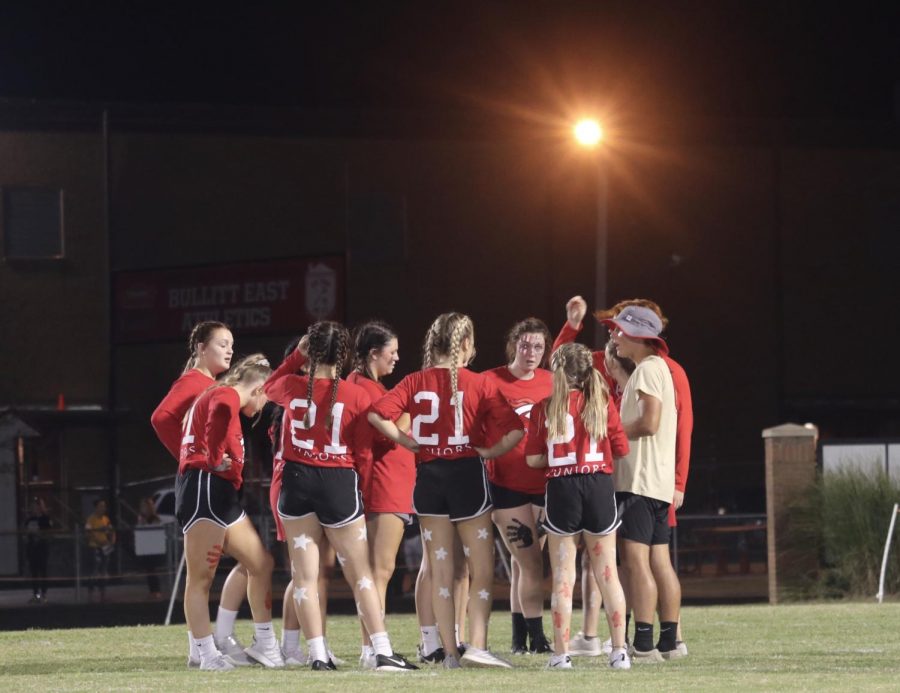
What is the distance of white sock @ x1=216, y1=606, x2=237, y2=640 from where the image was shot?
33.3 feet

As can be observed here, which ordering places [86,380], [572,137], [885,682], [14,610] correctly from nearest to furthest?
[885,682]
[14,610]
[86,380]
[572,137]

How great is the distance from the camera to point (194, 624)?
9.67m

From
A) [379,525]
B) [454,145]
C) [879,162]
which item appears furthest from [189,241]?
[379,525]

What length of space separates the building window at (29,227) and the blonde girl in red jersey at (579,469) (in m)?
31.4

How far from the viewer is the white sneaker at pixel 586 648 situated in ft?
34.0

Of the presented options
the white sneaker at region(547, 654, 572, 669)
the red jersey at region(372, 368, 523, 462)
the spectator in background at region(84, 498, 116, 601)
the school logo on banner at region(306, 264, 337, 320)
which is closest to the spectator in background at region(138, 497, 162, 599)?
the spectator in background at region(84, 498, 116, 601)

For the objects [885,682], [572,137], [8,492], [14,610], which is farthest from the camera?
[572,137]

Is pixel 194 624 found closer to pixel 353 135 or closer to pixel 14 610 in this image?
pixel 14 610

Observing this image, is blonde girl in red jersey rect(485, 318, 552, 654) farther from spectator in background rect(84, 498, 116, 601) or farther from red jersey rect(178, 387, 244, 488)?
spectator in background rect(84, 498, 116, 601)

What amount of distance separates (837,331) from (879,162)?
171 inches

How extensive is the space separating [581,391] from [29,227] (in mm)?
31707

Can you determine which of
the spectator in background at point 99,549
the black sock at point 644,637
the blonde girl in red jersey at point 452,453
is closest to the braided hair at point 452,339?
the blonde girl in red jersey at point 452,453

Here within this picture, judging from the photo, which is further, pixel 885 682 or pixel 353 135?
pixel 353 135

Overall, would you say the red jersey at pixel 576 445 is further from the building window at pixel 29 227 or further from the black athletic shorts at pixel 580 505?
the building window at pixel 29 227
